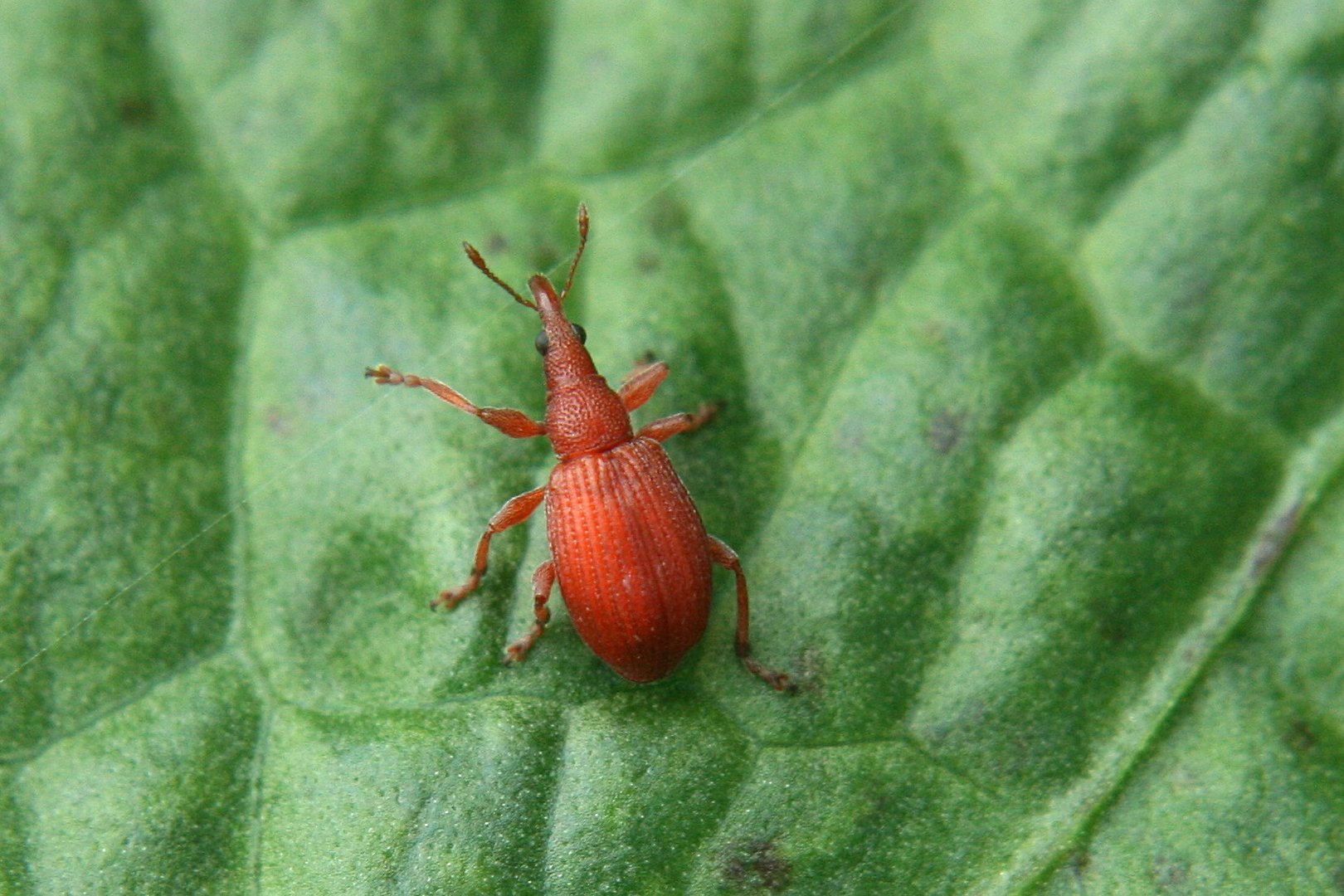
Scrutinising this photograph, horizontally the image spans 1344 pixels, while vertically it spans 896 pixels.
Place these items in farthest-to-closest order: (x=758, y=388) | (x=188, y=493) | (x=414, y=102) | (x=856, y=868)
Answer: (x=414, y=102)
(x=758, y=388)
(x=188, y=493)
(x=856, y=868)

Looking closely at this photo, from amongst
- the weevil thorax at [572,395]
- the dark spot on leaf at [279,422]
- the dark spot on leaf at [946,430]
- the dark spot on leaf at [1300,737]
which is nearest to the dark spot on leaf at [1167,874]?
the dark spot on leaf at [1300,737]

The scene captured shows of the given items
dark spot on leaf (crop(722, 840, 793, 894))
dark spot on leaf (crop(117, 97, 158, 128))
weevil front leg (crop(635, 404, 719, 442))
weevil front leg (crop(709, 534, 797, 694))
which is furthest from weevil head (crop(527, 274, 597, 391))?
dark spot on leaf (crop(722, 840, 793, 894))

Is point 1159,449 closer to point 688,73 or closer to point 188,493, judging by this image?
point 688,73

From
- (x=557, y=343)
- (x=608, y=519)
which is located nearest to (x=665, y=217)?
(x=557, y=343)

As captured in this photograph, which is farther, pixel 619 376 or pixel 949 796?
pixel 619 376

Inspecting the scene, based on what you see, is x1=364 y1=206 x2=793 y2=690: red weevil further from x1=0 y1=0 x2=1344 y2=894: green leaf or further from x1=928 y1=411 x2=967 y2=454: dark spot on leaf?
x1=928 y1=411 x2=967 y2=454: dark spot on leaf

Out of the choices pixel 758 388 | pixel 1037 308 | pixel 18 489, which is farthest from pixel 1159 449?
pixel 18 489

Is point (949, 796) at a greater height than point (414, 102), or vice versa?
point (414, 102)
